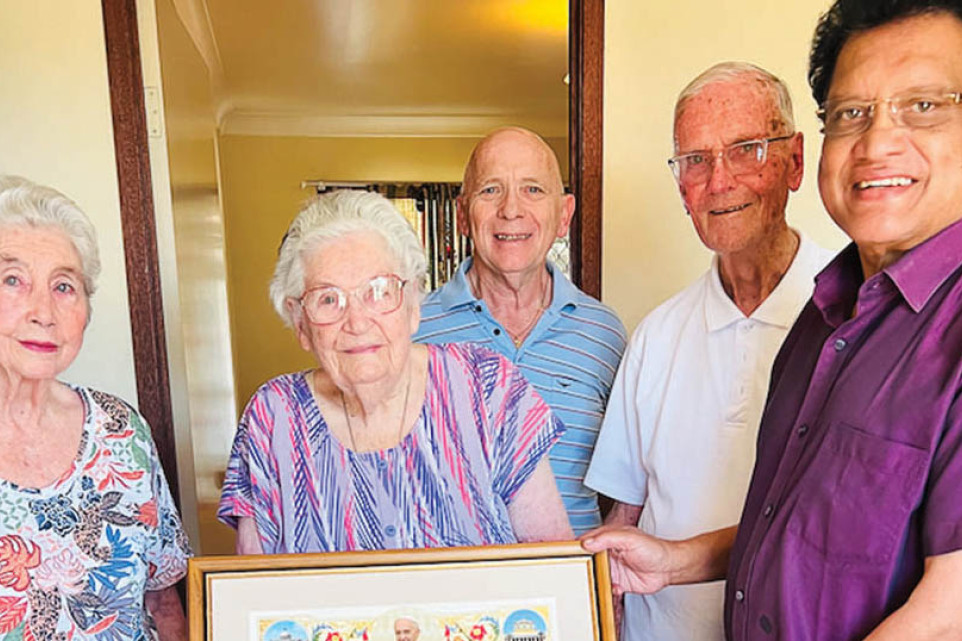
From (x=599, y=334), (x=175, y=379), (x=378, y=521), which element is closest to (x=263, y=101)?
(x=175, y=379)

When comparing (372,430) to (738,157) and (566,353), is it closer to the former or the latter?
(566,353)

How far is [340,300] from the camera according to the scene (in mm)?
1050

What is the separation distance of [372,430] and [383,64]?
383cm

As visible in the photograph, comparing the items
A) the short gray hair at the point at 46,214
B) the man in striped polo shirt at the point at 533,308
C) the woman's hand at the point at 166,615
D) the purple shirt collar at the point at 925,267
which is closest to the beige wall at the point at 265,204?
the man in striped polo shirt at the point at 533,308

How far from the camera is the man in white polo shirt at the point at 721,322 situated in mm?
1238

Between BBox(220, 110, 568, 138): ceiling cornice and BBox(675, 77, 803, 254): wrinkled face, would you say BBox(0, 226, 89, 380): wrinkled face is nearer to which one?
BBox(675, 77, 803, 254): wrinkled face

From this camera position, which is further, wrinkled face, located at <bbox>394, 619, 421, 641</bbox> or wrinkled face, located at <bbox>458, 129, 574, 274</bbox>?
wrinkled face, located at <bbox>458, 129, 574, 274</bbox>

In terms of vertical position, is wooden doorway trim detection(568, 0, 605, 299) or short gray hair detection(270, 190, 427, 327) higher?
wooden doorway trim detection(568, 0, 605, 299)

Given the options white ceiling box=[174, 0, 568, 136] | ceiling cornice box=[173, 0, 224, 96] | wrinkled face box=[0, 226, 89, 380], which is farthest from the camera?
white ceiling box=[174, 0, 568, 136]

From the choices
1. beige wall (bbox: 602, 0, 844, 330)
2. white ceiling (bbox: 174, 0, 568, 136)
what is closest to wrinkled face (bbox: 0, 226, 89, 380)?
beige wall (bbox: 602, 0, 844, 330)

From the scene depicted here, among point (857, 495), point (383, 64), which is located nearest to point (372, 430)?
point (857, 495)

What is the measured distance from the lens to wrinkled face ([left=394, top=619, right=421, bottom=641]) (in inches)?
35.2

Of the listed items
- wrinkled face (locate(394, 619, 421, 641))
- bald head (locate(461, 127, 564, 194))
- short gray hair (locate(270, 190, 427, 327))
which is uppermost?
bald head (locate(461, 127, 564, 194))

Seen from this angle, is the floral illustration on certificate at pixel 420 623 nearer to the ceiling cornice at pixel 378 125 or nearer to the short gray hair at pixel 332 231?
the short gray hair at pixel 332 231
